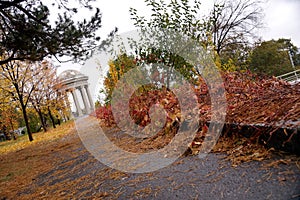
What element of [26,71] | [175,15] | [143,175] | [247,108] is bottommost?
[143,175]

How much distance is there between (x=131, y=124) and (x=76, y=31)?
91.5 inches

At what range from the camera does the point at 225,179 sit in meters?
1.54

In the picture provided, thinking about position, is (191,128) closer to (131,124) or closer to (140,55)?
(131,124)

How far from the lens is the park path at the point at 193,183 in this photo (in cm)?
130

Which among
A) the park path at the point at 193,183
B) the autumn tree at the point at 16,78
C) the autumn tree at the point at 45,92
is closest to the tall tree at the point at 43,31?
the park path at the point at 193,183

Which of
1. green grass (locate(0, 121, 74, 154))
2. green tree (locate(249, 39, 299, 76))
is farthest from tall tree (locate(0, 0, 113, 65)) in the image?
green tree (locate(249, 39, 299, 76))

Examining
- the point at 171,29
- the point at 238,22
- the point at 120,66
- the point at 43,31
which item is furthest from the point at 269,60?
the point at 43,31

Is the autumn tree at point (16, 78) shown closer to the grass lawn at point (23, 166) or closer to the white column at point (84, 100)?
the grass lawn at point (23, 166)

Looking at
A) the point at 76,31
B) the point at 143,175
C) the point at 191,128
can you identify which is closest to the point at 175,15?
the point at 76,31

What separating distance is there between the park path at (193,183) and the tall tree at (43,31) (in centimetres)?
334

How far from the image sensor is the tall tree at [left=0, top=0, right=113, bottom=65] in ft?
16.3

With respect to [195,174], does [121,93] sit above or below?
above

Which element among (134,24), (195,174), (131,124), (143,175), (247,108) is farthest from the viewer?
(134,24)

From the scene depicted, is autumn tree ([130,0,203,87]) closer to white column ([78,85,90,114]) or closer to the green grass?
the green grass
